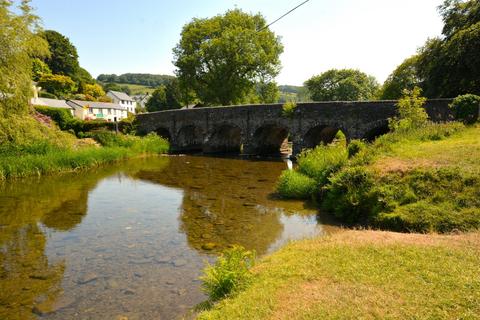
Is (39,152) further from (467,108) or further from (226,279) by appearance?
(467,108)

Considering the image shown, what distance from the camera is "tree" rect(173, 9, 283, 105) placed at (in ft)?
131

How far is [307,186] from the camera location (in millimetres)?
14141

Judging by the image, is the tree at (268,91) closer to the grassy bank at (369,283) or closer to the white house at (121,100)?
the grassy bank at (369,283)

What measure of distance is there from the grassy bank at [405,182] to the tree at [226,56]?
27.8 metres

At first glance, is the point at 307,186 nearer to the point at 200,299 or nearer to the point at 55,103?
the point at 200,299

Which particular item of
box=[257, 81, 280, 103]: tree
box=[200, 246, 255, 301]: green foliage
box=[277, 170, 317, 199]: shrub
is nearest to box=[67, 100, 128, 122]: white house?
box=[257, 81, 280, 103]: tree

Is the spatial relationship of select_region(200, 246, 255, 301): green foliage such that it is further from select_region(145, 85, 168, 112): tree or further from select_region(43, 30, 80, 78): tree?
select_region(145, 85, 168, 112): tree

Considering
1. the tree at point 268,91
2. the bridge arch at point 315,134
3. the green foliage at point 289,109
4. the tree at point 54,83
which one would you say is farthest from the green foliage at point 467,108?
the tree at point 54,83

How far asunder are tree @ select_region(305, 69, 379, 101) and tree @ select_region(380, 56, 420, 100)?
23579mm

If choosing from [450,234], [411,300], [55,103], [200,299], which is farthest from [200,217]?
[55,103]

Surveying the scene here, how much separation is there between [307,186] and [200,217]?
4.79 metres

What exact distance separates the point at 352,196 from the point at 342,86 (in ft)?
195

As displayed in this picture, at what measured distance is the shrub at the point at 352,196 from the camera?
10.2 meters

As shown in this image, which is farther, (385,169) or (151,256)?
(385,169)
